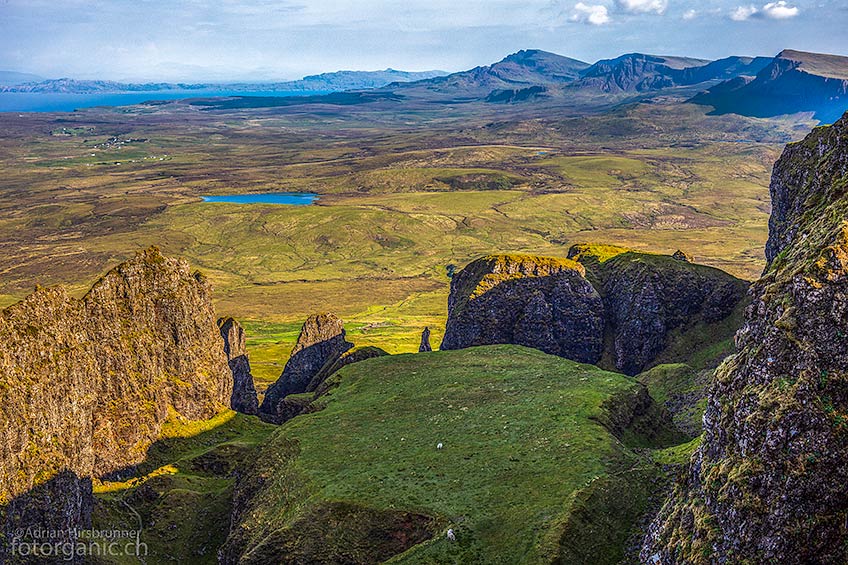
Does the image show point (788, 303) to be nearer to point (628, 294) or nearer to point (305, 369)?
point (628, 294)

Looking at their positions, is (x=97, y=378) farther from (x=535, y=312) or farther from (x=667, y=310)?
(x=667, y=310)

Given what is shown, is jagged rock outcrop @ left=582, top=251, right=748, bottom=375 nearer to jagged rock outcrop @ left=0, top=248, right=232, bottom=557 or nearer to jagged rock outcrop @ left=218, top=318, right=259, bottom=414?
jagged rock outcrop @ left=218, top=318, right=259, bottom=414

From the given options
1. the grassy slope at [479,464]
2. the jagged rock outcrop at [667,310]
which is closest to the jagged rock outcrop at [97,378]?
the grassy slope at [479,464]

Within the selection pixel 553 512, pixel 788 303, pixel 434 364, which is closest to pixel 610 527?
pixel 553 512

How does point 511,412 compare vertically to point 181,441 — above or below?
above

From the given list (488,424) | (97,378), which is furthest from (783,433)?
(97,378)

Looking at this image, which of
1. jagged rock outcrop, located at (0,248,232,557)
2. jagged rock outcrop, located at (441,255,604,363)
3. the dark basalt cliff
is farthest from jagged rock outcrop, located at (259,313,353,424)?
jagged rock outcrop, located at (441,255,604,363)

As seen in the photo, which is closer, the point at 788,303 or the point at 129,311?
the point at 788,303
